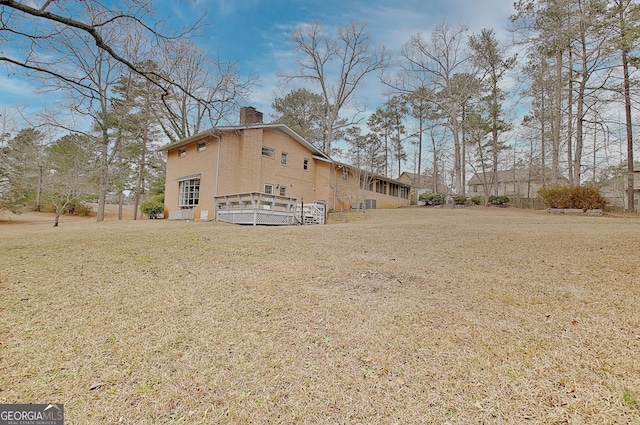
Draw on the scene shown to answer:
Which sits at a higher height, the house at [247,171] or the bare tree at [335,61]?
the bare tree at [335,61]

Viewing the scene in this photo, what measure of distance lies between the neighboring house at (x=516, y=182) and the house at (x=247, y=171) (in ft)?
54.5

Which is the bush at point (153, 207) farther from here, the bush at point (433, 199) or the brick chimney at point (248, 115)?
the bush at point (433, 199)

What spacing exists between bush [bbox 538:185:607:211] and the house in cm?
1062

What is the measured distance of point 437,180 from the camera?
34.8 metres

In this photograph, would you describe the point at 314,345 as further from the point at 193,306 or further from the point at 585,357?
the point at 585,357

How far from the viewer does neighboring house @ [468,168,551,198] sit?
89.1 feet

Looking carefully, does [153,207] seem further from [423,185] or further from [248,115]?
[423,185]

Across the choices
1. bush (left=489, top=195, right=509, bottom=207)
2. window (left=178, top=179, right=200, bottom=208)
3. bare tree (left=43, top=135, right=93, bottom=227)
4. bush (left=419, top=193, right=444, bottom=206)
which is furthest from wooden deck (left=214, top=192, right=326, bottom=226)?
bush (left=489, top=195, right=509, bottom=207)

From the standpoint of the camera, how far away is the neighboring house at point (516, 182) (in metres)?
27.2

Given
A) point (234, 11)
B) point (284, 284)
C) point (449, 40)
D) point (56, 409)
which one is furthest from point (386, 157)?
point (56, 409)

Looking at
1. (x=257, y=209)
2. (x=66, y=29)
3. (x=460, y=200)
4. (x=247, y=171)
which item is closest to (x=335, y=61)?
(x=460, y=200)

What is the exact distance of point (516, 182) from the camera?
33.4 meters

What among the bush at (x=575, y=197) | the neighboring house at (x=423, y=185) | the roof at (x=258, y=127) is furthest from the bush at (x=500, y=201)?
the roof at (x=258, y=127)

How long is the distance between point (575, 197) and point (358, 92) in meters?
18.2
